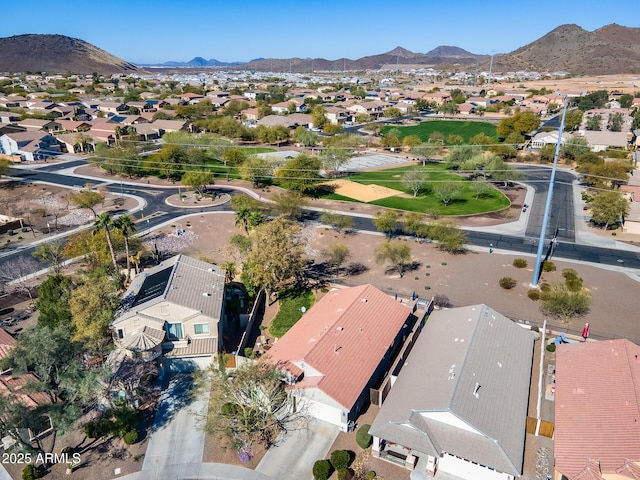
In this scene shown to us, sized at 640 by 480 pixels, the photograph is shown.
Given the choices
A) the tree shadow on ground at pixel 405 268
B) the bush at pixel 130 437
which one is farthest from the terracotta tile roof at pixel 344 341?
the tree shadow on ground at pixel 405 268

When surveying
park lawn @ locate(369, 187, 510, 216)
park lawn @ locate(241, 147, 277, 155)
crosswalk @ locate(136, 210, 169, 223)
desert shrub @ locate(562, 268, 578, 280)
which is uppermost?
park lawn @ locate(241, 147, 277, 155)

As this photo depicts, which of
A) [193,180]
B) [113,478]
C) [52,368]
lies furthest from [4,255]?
[113,478]

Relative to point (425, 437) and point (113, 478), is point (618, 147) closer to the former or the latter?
point (425, 437)

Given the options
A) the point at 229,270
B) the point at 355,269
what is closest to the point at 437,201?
the point at 355,269

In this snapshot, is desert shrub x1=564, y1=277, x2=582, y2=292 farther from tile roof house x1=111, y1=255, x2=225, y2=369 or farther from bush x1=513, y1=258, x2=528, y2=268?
tile roof house x1=111, y1=255, x2=225, y2=369

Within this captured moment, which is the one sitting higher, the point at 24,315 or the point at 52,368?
the point at 52,368

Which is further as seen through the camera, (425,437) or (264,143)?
(264,143)

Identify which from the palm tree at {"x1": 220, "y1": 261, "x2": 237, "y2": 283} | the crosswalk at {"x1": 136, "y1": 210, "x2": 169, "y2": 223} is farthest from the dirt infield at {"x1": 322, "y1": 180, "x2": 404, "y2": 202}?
the palm tree at {"x1": 220, "y1": 261, "x2": 237, "y2": 283}
